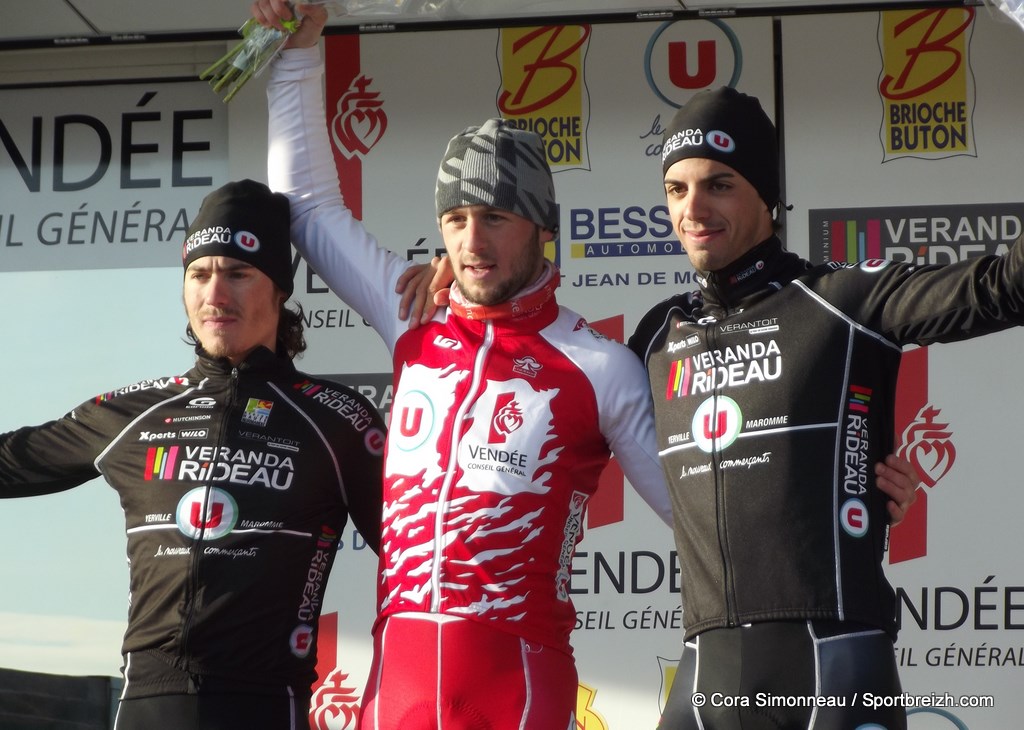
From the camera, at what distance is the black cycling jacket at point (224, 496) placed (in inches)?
87.8

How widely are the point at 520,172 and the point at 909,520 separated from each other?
1928 millimetres

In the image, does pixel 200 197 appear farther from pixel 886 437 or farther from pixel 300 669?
pixel 886 437

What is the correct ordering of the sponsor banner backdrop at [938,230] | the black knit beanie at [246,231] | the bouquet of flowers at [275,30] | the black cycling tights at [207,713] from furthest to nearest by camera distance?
the sponsor banner backdrop at [938,230] < the bouquet of flowers at [275,30] < the black knit beanie at [246,231] < the black cycling tights at [207,713]

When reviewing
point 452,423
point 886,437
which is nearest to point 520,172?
point 452,423

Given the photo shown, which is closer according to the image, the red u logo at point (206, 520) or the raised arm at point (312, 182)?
the red u logo at point (206, 520)

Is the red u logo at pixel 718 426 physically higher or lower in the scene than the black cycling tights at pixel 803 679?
higher

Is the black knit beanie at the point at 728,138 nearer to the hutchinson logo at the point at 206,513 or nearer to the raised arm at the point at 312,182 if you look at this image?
Answer: the raised arm at the point at 312,182

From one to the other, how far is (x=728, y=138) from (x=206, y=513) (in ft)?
3.58

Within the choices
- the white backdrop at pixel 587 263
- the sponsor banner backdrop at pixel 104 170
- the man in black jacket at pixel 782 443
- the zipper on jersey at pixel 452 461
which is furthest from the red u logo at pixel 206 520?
the sponsor banner backdrop at pixel 104 170

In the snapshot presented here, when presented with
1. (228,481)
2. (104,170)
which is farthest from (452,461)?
(104,170)

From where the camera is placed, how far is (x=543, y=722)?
6.88 feet

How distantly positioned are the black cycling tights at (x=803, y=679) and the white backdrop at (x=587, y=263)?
1746mm

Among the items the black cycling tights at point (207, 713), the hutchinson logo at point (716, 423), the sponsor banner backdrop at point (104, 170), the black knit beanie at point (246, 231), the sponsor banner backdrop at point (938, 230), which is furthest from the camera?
the sponsor banner backdrop at point (104, 170)

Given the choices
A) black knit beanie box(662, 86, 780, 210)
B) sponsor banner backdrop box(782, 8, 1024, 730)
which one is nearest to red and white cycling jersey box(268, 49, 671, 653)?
black knit beanie box(662, 86, 780, 210)
